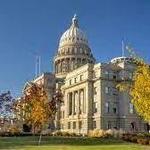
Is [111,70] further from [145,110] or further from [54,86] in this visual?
[145,110]

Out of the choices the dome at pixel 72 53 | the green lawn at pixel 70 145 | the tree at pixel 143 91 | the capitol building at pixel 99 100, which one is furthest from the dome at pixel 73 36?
the tree at pixel 143 91

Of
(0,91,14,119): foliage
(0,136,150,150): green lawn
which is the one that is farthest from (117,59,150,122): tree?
(0,91,14,119): foliage

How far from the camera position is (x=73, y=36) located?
6693 inches

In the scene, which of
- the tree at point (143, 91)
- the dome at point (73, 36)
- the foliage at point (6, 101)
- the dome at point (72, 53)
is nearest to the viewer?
the tree at point (143, 91)

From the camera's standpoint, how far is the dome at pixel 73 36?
169250mm

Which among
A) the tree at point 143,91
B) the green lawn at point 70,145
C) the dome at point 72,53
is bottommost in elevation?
the green lawn at point 70,145

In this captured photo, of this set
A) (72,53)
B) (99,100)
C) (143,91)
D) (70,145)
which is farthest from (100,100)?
(143,91)

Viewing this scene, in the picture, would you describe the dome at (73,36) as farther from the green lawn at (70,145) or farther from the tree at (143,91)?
the tree at (143,91)

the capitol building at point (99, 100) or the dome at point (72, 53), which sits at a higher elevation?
the dome at point (72, 53)

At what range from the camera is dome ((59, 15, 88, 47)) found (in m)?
169

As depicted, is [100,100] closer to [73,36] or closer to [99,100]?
[99,100]

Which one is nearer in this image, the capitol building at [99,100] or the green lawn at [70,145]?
the green lawn at [70,145]

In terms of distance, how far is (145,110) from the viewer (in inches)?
1672

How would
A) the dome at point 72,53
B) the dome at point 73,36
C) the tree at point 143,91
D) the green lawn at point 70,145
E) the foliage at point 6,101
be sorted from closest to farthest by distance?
the tree at point 143,91 < the green lawn at point 70,145 < the foliage at point 6,101 < the dome at point 72,53 < the dome at point 73,36
